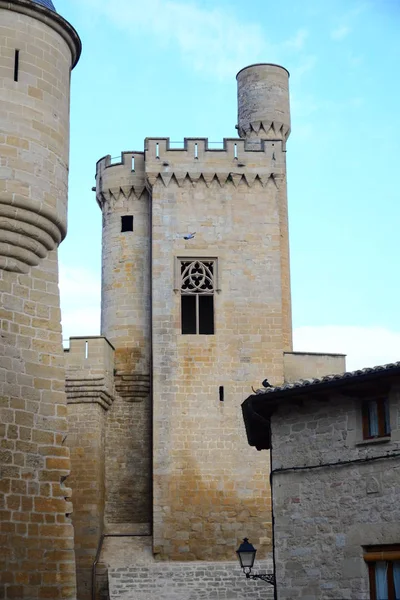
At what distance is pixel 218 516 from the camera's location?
25828 millimetres

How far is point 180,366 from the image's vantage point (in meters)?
26.9

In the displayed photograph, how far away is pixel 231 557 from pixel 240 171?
10506 millimetres

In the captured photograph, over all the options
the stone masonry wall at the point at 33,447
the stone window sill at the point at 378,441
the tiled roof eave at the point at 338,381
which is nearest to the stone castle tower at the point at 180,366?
the tiled roof eave at the point at 338,381

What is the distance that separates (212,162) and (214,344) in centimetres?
522

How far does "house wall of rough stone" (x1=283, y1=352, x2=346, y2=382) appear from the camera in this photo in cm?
2728

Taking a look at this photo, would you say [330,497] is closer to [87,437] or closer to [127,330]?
[87,437]

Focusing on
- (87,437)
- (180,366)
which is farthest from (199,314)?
(87,437)

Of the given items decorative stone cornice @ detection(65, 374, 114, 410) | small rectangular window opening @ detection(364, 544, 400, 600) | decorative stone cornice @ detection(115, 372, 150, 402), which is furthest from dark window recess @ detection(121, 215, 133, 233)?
small rectangular window opening @ detection(364, 544, 400, 600)

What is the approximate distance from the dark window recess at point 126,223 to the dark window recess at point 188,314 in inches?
112

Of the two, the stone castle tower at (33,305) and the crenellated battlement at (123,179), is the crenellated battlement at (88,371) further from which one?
the stone castle tower at (33,305)

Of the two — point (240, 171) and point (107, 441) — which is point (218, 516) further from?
point (240, 171)

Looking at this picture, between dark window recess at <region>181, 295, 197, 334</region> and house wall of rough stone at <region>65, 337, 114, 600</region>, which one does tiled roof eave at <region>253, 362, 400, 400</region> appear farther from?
dark window recess at <region>181, 295, 197, 334</region>

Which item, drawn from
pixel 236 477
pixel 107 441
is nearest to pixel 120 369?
pixel 107 441

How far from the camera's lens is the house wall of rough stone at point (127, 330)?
89.4 ft
